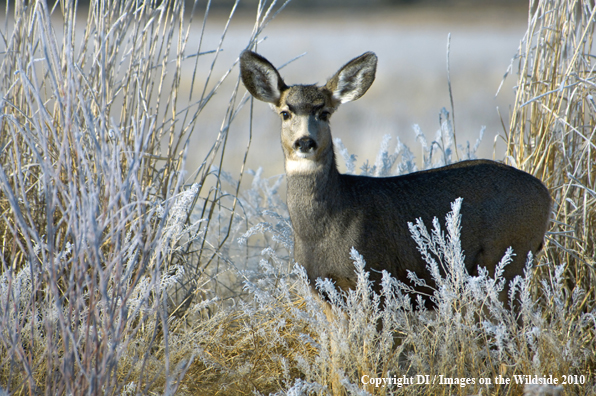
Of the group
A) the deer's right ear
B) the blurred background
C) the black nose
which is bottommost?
the black nose

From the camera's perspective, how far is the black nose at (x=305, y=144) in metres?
3.51

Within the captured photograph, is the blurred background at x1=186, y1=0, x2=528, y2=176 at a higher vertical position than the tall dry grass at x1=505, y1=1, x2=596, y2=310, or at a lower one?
higher

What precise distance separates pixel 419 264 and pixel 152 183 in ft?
5.45

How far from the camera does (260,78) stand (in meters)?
3.86

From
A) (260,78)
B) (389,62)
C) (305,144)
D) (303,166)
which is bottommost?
(303,166)

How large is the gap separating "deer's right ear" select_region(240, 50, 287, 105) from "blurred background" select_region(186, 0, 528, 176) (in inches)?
12.3

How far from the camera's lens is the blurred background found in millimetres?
10570

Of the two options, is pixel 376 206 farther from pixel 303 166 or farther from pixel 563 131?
pixel 563 131

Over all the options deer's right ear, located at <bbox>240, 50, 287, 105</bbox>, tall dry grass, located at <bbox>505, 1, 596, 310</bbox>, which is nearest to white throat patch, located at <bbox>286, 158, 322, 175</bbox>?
deer's right ear, located at <bbox>240, 50, 287, 105</bbox>

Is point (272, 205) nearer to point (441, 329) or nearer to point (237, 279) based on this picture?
point (237, 279)

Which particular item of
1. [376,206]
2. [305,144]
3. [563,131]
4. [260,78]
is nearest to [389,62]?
[563,131]

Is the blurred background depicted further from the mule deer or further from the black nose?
the black nose

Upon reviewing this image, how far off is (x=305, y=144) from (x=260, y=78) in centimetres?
61

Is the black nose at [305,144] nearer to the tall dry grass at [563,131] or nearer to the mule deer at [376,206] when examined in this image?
the mule deer at [376,206]
